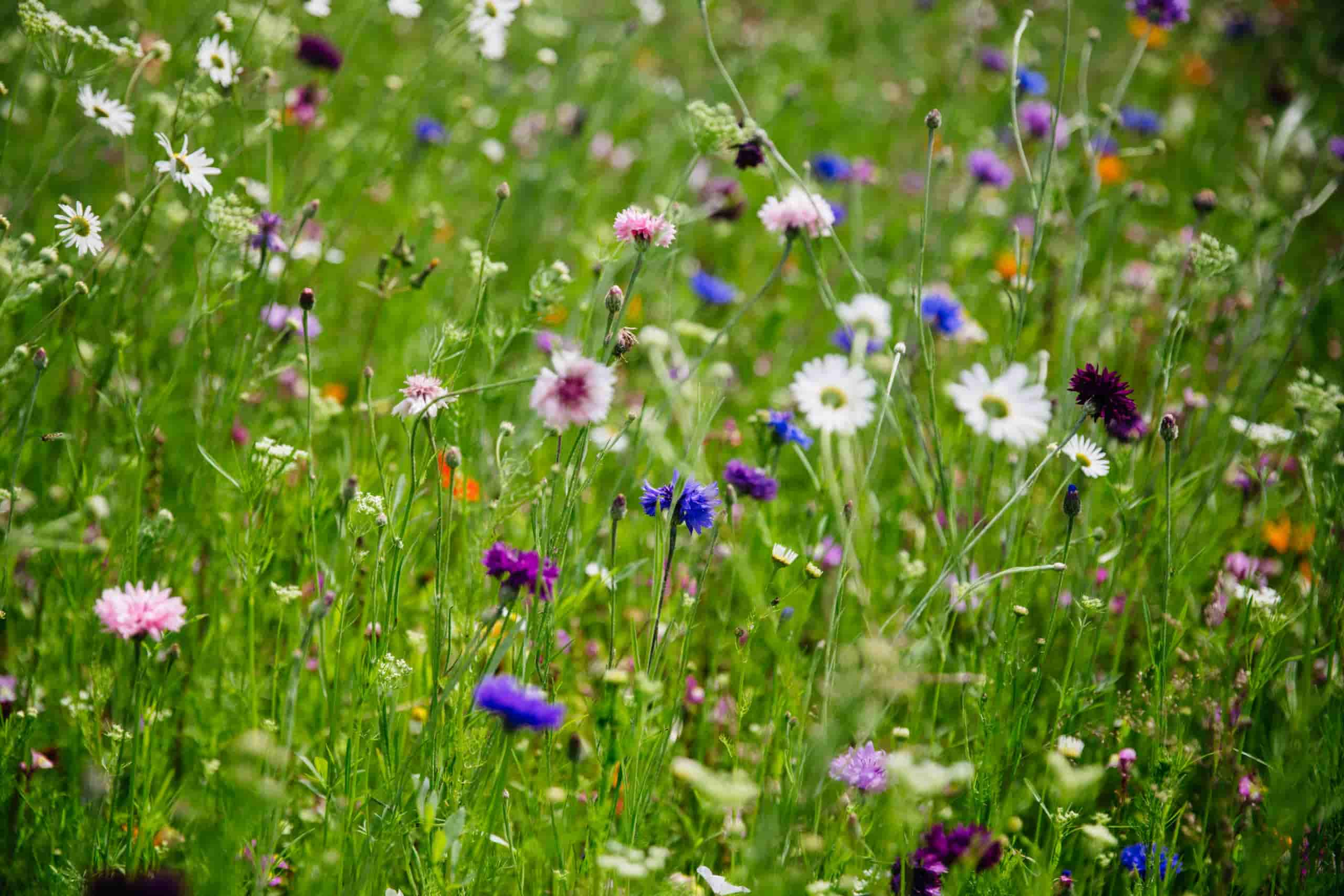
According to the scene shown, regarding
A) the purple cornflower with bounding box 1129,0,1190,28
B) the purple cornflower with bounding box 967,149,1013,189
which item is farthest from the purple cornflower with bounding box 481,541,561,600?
the purple cornflower with bounding box 967,149,1013,189

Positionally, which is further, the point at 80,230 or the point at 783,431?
the point at 783,431

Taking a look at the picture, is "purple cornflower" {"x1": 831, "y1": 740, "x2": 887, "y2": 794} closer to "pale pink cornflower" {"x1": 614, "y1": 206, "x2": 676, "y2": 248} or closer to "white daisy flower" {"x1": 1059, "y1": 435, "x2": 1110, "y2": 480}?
"white daisy flower" {"x1": 1059, "y1": 435, "x2": 1110, "y2": 480}

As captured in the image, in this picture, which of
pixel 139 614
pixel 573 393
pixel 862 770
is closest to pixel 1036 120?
pixel 862 770

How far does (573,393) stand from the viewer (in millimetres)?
1140

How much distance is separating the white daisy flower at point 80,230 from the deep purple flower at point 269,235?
0.31 metres

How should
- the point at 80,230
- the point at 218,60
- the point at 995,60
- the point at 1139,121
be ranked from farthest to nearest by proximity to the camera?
the point at 995,60, the point at 1139,121, the point at 218,60, the point at 80,230

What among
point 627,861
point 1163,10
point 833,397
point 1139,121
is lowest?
point 627,861

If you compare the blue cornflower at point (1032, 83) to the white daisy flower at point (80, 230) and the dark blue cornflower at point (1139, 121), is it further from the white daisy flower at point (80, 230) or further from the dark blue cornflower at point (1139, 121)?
the white daisy flower at point (80, 230)

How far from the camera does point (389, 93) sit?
3.62 meters

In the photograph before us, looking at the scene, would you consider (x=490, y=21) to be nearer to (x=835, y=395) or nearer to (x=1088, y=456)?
(x=835, y=395)

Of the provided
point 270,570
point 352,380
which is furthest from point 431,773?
point 352,380

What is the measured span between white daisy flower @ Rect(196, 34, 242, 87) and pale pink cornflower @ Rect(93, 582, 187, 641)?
998 mm

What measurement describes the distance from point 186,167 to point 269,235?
34 cm

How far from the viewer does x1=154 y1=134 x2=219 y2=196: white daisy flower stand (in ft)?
4.98
